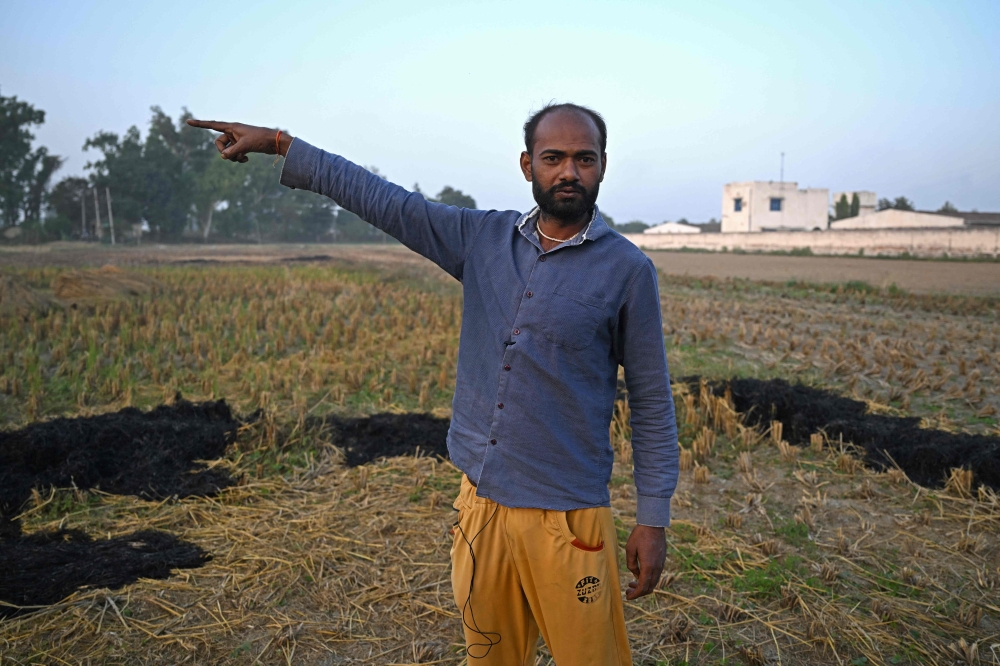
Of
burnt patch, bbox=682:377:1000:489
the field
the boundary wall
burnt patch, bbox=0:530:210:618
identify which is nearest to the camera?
the field

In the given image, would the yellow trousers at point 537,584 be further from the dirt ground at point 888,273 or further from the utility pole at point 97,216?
the utility pole at point 97,216

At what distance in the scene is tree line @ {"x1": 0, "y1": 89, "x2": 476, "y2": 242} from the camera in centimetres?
4428

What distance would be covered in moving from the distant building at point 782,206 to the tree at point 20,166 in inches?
1952

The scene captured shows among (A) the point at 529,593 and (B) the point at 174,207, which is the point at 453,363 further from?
(B) the point at 174,207

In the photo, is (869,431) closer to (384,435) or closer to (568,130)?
(384,435)

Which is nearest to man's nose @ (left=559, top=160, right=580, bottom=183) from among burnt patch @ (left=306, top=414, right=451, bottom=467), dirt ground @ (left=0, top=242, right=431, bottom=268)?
burnt patch @ (left=306, top=414, right=451, bottom=467)

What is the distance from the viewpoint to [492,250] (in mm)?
2109

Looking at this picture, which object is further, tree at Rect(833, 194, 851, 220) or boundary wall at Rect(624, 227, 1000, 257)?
tree at Rect(833, 194, 851, 220)

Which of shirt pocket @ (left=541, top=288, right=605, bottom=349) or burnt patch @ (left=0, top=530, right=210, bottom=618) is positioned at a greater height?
shirt pocket @ (left=541, top=288, right=605, bottom=349)

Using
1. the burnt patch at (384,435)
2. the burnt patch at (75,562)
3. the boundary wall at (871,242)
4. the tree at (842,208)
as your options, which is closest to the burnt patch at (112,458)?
the burnt patch at (75,562)

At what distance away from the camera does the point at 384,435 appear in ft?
18.6

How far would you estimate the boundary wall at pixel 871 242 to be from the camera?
3023cm

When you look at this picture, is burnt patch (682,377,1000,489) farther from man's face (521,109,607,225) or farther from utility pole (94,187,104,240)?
utility pole (94,187,104,240)

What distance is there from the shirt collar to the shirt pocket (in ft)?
0.52
